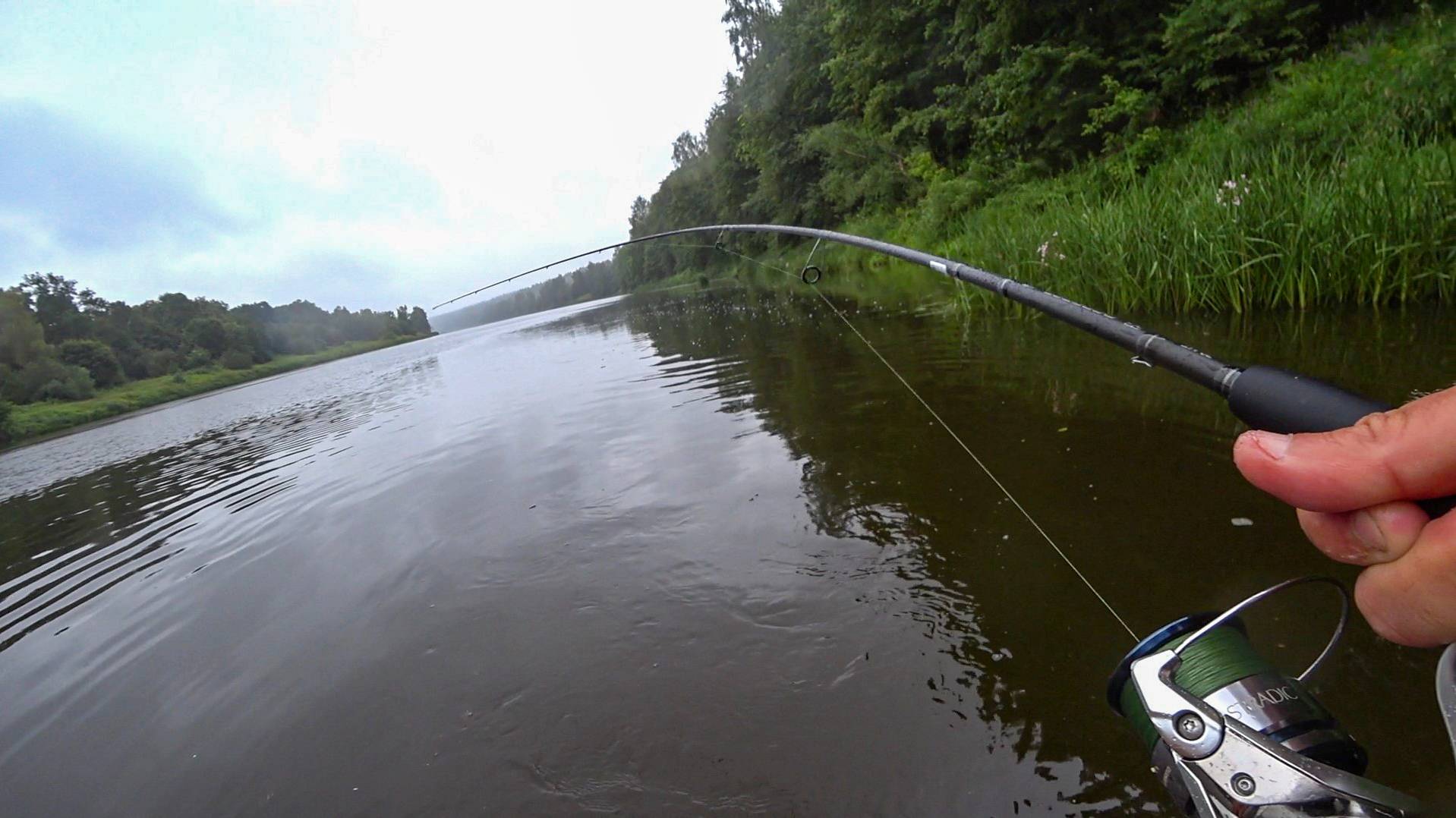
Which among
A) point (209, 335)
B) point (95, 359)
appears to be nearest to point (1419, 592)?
point (95, 359)

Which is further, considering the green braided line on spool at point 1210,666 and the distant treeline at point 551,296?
the distant treeline at point 551,296

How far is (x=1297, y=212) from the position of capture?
5.36m

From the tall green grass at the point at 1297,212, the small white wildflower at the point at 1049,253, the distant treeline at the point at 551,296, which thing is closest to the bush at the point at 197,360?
the distant treeline at the point at 551,296

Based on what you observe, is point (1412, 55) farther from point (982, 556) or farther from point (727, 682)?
point (727, 682)

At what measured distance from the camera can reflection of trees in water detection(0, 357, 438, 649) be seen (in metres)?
5.63

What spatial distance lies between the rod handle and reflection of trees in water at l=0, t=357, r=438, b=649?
23.9ft

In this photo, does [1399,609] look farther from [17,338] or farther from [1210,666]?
[17,338]

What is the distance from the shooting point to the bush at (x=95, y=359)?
47.4 metres

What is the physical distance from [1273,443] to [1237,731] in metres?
0.45

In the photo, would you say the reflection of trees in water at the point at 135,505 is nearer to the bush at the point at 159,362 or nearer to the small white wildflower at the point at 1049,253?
the small white wildflower at the point at 1049,253

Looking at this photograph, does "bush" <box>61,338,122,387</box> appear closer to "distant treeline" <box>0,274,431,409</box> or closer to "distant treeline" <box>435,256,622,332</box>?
"distant treeline" <box>0,274,431,409</box>

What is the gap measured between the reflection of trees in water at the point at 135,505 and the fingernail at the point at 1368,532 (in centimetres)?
732

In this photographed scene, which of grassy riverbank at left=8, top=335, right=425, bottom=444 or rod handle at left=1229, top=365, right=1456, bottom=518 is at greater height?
grassy riverbank at left=8, top=335, right=425, bottom=444

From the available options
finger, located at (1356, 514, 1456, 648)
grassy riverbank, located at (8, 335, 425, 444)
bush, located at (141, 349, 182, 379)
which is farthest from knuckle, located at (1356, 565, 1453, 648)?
bush, located at (141, 349, 182, 379)
